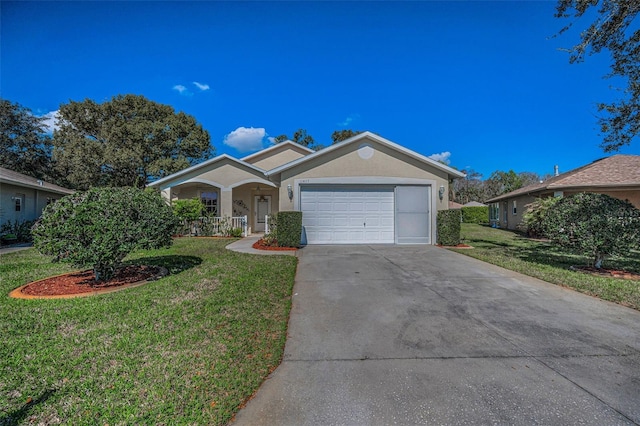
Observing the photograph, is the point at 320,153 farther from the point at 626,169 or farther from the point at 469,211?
the point at 469,211

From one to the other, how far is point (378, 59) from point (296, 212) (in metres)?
9.82

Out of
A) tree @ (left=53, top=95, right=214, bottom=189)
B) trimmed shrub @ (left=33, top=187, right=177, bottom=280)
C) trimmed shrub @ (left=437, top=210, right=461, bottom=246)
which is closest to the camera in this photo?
trimmed shrub @ (left=33, top=187, right=177, bottom=280)

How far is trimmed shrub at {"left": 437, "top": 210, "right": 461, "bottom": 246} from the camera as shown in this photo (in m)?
11.1

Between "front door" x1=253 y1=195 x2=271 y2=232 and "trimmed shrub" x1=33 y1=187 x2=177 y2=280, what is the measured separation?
11.7m

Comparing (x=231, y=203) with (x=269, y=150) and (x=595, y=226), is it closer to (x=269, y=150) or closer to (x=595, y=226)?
(x=269, y=150)

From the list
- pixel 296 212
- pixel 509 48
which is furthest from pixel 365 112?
pixel 296 212

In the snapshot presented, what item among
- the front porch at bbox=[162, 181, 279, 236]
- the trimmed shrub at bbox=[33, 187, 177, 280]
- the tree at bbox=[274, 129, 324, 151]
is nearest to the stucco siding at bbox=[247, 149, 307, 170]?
the front porch at bbox=[162, 181, 279, 236]

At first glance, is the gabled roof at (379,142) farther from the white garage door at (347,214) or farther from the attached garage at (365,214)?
the white garage door at (347,214)

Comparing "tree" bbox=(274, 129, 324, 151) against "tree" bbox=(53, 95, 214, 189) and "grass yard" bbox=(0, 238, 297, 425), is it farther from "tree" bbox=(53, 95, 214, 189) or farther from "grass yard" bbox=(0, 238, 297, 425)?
"grass yard" bbox=(0, 238, 297, 425)

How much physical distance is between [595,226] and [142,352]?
946 cm

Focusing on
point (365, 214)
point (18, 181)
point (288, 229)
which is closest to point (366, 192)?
point (365, 214)

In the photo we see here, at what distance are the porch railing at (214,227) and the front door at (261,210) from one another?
265 centimetres

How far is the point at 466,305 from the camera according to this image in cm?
464

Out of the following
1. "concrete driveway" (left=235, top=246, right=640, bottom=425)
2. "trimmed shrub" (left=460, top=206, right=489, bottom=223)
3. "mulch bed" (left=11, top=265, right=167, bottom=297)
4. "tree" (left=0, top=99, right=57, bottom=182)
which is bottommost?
"concrete driveway" (left=235, top=246, right=640, bottom=425)
